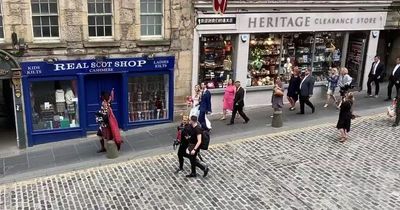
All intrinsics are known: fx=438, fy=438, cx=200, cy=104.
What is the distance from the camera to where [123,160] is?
485 inches

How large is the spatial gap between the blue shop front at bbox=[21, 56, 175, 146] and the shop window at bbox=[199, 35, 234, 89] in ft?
5.05

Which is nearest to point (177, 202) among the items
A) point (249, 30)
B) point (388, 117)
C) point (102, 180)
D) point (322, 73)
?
point (102, 180)

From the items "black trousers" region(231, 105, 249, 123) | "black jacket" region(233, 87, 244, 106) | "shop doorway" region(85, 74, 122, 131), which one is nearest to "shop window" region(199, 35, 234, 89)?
"black trousers" region(231, 105, 249, 123)

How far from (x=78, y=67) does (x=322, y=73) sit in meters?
10.3

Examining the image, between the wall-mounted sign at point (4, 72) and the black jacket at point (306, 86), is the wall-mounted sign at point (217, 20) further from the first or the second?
the wall-mounted sign at point (4, 72)

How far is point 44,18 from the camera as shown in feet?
43.2

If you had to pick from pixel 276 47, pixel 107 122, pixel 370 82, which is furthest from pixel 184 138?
pixel 370 82

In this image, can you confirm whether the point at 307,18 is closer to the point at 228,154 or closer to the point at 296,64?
the point at 296,64

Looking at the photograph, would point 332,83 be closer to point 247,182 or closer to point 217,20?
point 217,20

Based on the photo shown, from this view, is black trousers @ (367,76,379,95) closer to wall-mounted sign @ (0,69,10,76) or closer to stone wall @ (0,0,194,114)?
stone wall @ (0,0,194,114)

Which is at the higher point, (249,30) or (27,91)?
(249,30)

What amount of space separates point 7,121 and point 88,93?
14.1 feet

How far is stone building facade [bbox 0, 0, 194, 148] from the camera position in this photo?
42.4ft

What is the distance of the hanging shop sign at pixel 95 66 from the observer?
43.5ft
